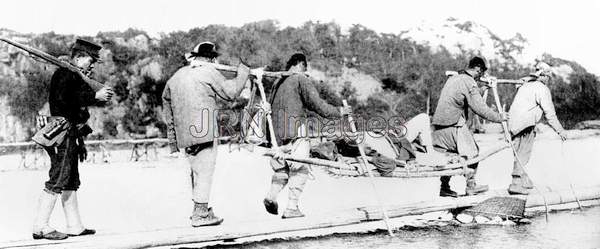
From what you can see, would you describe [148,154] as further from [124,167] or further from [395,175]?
[395,175]

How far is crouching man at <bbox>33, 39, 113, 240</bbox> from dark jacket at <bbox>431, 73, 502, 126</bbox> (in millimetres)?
4081

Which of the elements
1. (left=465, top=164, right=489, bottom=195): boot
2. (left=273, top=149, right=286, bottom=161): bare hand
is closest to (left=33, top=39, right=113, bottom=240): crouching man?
(left=273, top=149, right=286, bottom=161): bare hand

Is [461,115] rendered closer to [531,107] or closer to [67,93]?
[531,107]

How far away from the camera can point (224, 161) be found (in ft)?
55.3

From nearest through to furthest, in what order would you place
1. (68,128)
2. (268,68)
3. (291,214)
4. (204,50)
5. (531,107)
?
(68,128) → (204,50) → (291,214) → (531,107) → (268,68)

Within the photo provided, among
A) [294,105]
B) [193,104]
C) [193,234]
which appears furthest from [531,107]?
[193,234]

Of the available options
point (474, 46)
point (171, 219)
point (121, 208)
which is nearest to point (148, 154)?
point (121, 208)

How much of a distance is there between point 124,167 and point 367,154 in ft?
35.4

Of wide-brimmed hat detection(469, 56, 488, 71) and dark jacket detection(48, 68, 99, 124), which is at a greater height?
wide-brimmed hat detection(469, 56, 488, 71)

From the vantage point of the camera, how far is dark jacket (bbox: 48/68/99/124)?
523cm

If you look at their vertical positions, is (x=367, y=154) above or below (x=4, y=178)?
above

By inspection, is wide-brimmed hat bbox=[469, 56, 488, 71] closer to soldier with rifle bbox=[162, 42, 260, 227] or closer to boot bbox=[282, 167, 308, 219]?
boot bbox=[282, 167, 308, 219]

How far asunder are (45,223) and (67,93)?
1101mm

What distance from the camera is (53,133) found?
518 centimetres
